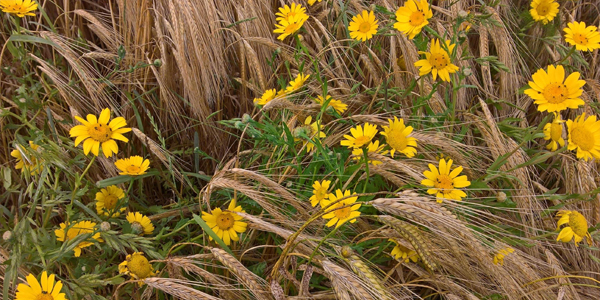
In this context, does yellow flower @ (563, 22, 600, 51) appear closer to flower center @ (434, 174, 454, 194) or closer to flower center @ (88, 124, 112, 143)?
flower center @ (434, 174, 454, 194)

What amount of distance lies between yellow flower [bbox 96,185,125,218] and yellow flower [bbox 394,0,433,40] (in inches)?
41.0

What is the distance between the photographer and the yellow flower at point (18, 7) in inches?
59.4

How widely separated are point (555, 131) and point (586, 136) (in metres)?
0.08

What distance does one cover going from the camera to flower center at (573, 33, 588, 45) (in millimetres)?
1664

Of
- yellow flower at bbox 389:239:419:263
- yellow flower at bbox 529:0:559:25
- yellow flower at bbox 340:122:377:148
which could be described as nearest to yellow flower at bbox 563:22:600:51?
yellow flower at bbox 529:0:559:25

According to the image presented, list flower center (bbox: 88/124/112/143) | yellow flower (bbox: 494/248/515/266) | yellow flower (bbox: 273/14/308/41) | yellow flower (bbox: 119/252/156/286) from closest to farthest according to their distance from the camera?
yellow flower (bbox: 494/248/515/266) < yellow flower (bbox: 119/252/156/286) < flower center (bbox: 88/124/112/143) < yellow flower (bbox: 273/14/308/41)

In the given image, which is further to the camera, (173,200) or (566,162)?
(173,200)

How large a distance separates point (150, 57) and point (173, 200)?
2.02 feet

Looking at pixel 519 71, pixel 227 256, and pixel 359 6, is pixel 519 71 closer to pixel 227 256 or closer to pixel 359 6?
pixel 359 6

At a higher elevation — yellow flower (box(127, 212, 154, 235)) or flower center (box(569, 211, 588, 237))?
flower center (box(569, 211, 588, 237))

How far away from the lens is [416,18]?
4.53ft

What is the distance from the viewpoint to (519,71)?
77.6 inches

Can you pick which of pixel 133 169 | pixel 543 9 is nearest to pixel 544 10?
pixel 543 9

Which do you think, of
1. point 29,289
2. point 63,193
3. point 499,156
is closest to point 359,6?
point 499,156
